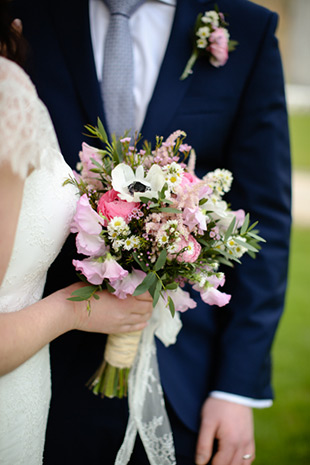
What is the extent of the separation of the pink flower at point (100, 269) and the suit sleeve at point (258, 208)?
2.48 ft

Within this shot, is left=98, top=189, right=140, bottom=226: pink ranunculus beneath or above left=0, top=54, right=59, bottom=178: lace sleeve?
beneath

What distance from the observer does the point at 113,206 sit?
1258 mm

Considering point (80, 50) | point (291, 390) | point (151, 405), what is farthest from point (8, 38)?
point (291, 390)

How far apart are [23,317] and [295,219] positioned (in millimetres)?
8463

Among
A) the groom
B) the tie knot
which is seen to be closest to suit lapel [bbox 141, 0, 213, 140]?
the groom

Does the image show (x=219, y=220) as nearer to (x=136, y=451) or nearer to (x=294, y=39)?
(x=136, y=451)

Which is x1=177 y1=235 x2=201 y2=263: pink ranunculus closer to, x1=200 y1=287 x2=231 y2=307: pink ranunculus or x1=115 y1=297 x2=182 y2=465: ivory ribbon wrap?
x1=200 y1=287 x2=231 y2=307: pink ranunculus

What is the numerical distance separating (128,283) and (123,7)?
1.10m

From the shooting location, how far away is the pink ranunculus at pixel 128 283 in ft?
4.33

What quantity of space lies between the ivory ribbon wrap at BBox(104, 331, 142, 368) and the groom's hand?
43 centimetres

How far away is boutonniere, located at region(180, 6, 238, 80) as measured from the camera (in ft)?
5.71

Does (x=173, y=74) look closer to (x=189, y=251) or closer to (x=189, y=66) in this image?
(x=189, y=66)

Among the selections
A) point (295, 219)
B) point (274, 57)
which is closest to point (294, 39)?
point (295, 219)

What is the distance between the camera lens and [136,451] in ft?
5.72
